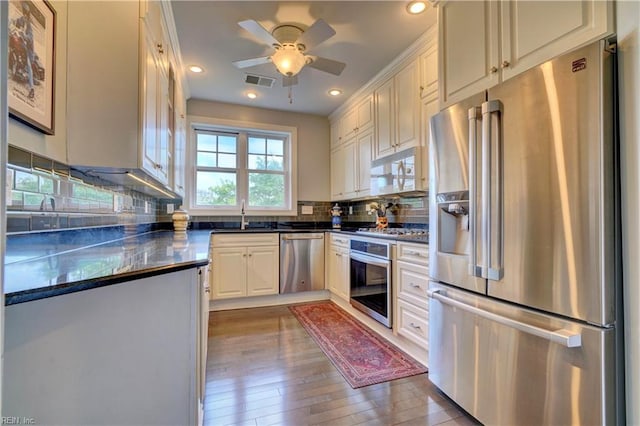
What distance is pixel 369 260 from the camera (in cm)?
274

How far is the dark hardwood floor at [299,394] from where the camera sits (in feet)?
5.06

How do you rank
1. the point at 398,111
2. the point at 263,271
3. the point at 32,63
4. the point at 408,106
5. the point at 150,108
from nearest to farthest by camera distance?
the point at 32,63 < the point at 150,108 < the point at 408,106 < the point at 398,111 < the point at 263,271

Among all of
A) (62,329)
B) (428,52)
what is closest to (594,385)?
(62,329)

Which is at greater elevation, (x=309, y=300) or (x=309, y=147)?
(x=309, y=147)

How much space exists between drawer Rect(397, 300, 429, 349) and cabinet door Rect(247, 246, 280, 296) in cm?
167

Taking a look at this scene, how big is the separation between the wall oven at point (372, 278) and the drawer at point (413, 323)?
0.45 ft

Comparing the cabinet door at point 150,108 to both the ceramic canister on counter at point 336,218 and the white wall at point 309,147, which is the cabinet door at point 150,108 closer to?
the white wall at point 309,147

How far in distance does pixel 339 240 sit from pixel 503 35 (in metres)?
2.37

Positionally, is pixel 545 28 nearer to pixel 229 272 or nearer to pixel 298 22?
pixel 298 22

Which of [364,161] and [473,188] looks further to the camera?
[364,161]

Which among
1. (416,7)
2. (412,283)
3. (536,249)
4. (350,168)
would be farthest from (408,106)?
(536,249)

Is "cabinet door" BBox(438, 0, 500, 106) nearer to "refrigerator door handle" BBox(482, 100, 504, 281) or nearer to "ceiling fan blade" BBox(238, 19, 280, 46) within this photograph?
"refrigerator door handle" BBox(482, 100, 504, 281)

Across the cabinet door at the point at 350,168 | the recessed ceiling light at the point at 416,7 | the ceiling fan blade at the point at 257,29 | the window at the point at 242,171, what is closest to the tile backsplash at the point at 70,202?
the cabinet door at the point at 350,168

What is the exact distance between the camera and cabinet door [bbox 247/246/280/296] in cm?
345
